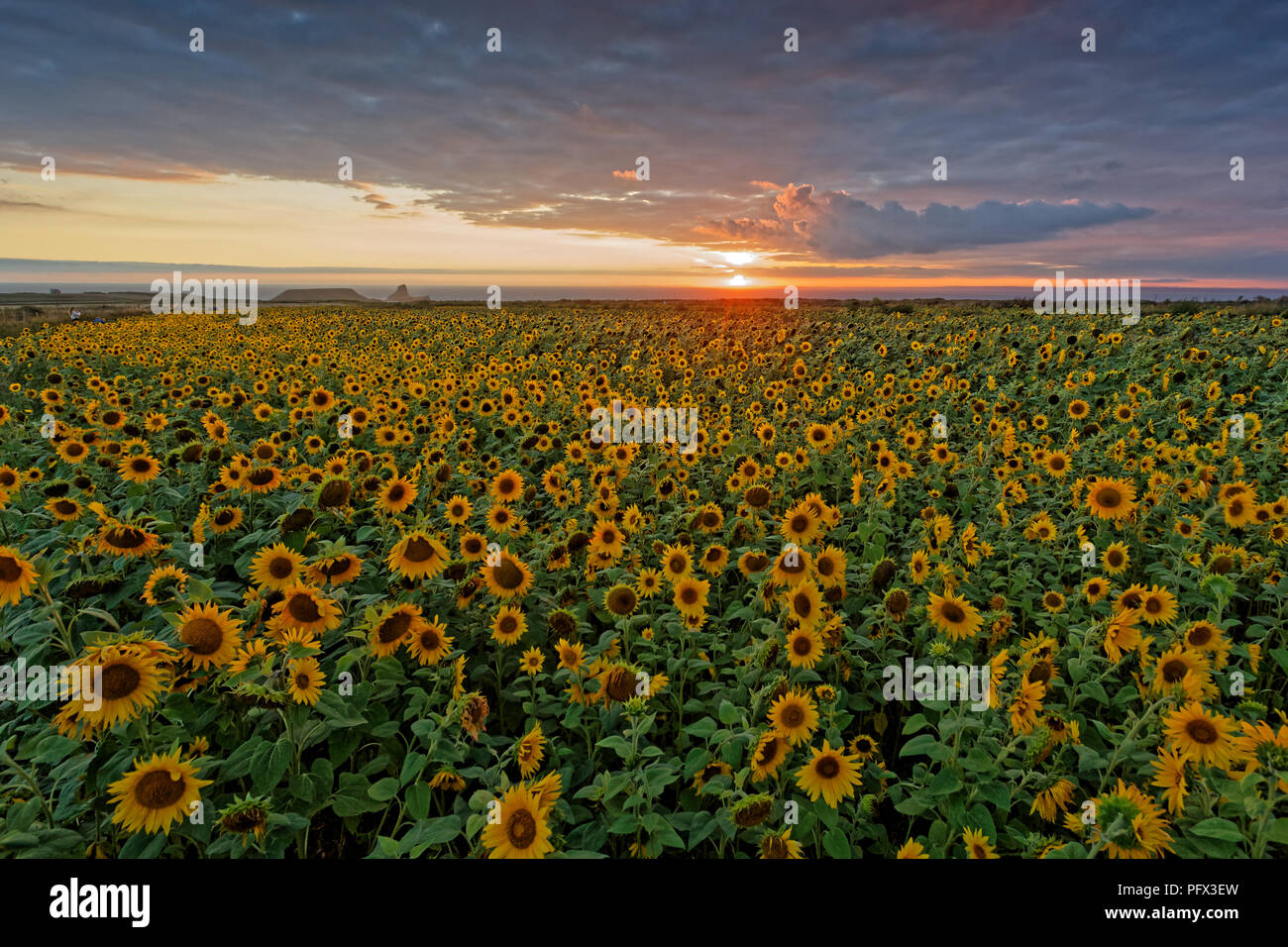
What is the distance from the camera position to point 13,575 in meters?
3.58

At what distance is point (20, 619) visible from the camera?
3.92m

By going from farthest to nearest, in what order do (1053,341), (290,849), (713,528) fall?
(1053,341)
(713,528)
(290,849)

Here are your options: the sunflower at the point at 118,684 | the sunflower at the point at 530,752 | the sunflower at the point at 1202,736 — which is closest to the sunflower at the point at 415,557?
the sunflower at the point at 118,684

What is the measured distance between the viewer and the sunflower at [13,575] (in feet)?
11.6

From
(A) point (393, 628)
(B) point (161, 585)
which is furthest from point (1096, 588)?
(B) point (161, 585)

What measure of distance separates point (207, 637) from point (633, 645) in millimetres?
2856

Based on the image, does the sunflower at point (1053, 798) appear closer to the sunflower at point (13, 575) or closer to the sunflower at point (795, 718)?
the sunflower at point (795, 718)

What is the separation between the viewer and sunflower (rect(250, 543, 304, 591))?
3.96 m

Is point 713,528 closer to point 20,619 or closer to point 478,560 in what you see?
point 478,560

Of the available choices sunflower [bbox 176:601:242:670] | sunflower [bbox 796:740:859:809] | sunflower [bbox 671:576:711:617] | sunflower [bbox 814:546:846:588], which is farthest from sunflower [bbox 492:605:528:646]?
sunflower [bbox 814:546:846:588]

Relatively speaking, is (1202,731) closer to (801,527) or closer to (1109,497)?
(801,527)

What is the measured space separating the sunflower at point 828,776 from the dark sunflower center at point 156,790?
3088 mm
